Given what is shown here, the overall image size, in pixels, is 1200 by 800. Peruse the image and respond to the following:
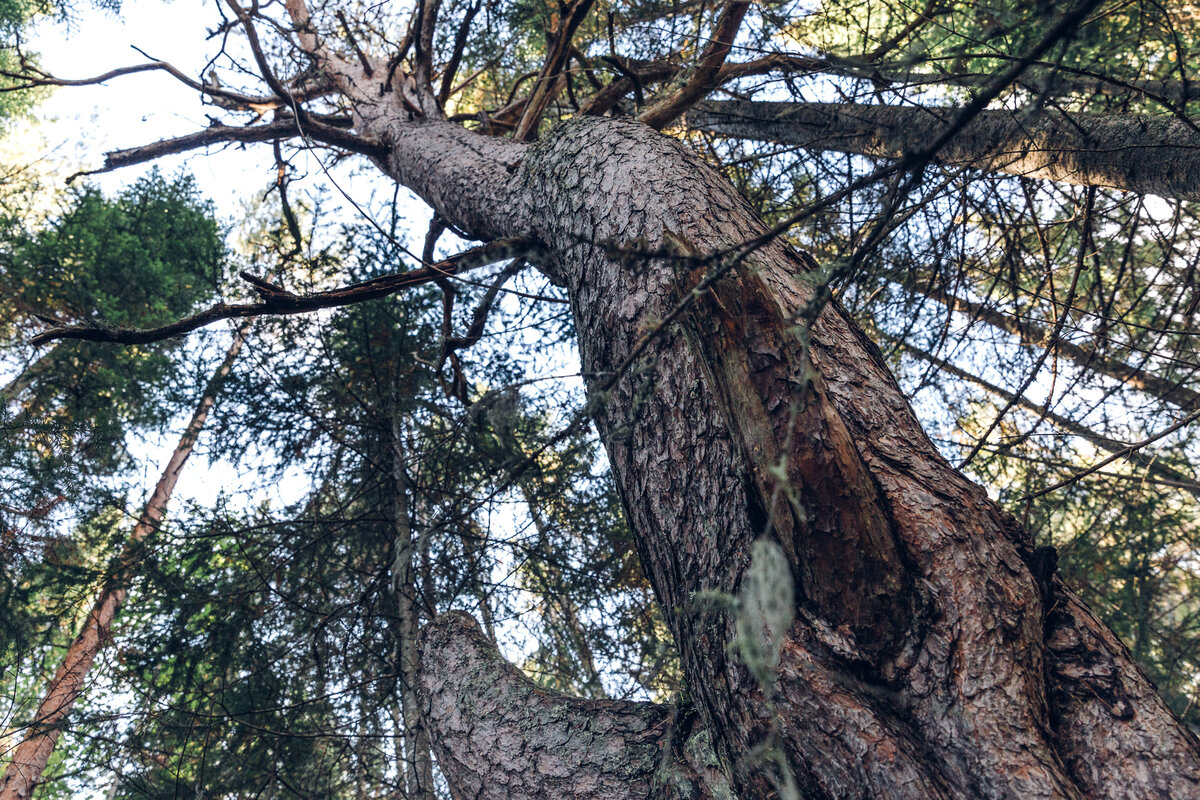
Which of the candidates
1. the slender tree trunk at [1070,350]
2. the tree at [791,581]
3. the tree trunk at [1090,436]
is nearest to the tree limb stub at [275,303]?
the tree at [791,581]

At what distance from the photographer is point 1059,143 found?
98.8 inches

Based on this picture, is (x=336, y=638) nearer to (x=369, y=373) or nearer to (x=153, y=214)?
(x=369, y=373)

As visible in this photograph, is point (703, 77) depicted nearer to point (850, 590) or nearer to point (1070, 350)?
point (850, 590)

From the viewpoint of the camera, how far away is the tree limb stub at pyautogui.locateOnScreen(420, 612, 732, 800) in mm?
1244

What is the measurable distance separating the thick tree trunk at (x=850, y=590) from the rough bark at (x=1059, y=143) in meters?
0.77

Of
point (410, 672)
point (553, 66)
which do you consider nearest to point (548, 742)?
point (410, 672)

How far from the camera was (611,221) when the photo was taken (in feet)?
5.23

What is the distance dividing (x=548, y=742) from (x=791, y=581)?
36.3 inches

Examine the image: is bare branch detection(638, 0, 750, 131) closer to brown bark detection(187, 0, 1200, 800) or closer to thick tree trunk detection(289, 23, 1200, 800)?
brown bark detection(187, 0, 1200, 800)

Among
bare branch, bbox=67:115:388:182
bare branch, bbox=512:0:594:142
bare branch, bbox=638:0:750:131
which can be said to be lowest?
bare branch, bbox=638:0:750:131

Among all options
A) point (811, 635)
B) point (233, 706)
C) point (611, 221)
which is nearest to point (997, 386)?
point (611, 221)

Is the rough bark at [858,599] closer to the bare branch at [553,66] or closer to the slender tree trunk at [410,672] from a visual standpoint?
the slender tree trunk at [410,672]

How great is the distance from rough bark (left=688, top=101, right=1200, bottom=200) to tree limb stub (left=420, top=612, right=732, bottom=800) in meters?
1.42

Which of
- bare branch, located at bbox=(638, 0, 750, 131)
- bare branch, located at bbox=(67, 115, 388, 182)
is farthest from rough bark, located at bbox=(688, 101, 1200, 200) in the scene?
bare branch, located at bbox=(67, 115, 388, 182)
